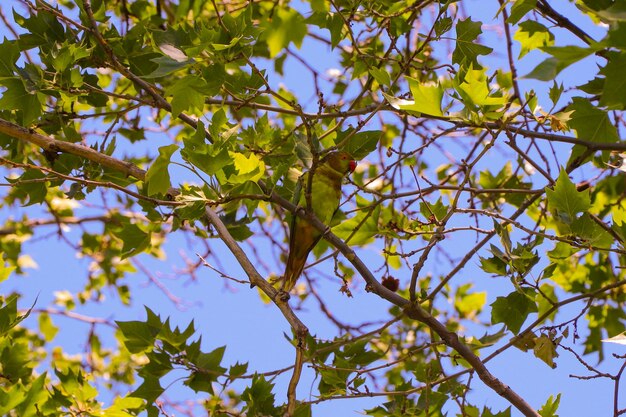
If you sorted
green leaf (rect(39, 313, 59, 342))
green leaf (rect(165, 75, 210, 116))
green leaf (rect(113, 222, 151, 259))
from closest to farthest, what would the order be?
1. green leaf (rect(165, 75, 210, 116))
2. green leaf (rect(113, 222, 151, 259))
3. green leaf (rect(39, 313, 59, 342))

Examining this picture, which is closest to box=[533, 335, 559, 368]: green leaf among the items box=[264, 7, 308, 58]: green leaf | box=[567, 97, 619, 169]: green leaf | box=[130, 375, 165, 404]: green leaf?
box=[567, 97, 619, 169]: green leaf

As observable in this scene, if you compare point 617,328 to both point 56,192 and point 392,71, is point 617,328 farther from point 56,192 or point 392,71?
point 56,192

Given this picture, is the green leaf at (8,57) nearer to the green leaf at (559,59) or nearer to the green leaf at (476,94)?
the green leaf at (476,94)

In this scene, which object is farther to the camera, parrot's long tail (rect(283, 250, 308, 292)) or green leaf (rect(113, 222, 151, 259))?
parrot's long tail (rect(283, 250, 308, 292))

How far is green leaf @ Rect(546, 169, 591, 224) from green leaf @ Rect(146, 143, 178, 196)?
122 centimetres

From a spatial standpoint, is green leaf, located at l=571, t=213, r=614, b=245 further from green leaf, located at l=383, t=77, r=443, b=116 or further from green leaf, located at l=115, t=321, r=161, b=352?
green leaf, located at l=115, t=321, r=161, b=352

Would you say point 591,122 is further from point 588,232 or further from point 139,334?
point 139,334

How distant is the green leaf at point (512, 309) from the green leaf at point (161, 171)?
123 cm

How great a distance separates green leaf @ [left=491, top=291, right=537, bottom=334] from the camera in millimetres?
2641

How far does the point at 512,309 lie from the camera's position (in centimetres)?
265

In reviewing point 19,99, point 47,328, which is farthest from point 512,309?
point 47,328

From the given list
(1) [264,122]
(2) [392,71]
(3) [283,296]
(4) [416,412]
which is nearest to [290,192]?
(1) [264,122]

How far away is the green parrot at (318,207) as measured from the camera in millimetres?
3582

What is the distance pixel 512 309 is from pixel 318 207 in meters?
1.33
